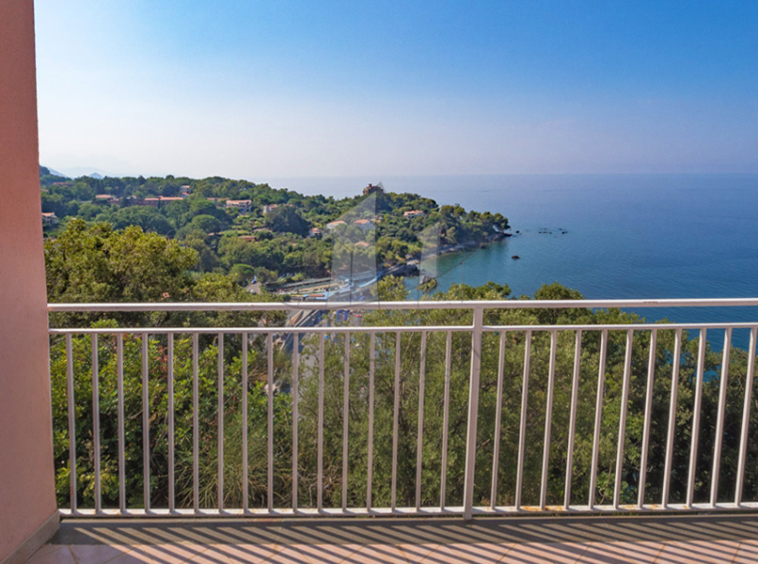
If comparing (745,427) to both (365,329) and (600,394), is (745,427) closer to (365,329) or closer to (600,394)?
(600,394)

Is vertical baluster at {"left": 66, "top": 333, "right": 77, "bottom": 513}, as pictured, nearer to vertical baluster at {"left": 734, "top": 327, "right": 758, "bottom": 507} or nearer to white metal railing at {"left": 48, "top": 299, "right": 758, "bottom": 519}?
white metal railing at {"left": 48, "top": 299, "right": 758, "bottom": 519}

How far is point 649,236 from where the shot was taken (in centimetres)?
1753

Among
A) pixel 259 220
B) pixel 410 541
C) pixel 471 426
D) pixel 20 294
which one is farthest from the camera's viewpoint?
pixel 259 220

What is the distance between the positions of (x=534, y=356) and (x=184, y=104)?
50.0ft

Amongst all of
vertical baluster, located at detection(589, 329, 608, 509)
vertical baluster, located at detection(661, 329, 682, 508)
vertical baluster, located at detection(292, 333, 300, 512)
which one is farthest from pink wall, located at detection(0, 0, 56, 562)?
vertical baluster, located at detection(661, 329, 682, 508)

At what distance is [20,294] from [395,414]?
4.66 ft

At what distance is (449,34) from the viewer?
725 inches

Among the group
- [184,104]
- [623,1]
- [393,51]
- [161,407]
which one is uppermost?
[623,1]

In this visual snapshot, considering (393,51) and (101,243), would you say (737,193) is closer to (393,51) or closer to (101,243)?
(393,51)

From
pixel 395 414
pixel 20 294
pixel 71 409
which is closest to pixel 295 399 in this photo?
pixel 395 414

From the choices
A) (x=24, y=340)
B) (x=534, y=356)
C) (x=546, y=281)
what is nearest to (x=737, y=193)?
(x=546, y=281)

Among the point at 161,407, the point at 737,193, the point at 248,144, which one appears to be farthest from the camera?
the point at 737,193

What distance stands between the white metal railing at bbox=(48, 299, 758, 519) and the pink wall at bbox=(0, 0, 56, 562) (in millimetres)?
121

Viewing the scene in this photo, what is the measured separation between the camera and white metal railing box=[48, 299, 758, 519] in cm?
212
